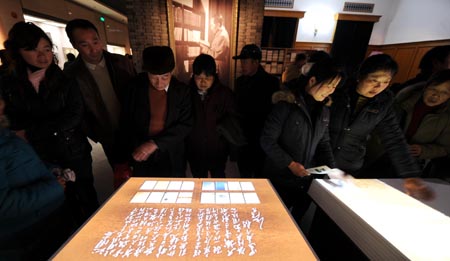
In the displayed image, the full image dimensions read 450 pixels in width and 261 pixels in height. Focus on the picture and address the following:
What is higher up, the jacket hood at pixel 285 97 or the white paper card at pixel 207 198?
the jacket hood at pixel 285 97

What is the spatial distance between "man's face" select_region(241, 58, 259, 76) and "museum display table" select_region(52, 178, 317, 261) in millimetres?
1530

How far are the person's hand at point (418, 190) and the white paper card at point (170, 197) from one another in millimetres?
1262

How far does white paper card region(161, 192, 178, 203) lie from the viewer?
913mm

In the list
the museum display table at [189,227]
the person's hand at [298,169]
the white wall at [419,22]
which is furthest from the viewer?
the white wall at [419,22]

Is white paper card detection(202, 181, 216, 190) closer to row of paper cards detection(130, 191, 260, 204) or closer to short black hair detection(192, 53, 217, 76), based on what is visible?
row of paper cards detection(130, 191, 260, 204)

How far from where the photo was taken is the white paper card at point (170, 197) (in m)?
0.91

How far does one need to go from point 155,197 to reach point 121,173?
0.84 m

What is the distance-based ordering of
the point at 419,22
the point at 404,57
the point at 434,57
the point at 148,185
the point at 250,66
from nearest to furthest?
the point at 148,185 < the point at 434,57 < the point at 250,66 < the point at 419,22 < the point at 404,57

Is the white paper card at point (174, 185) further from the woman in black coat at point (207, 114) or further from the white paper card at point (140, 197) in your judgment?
the woman in black coat at point (207, 114)

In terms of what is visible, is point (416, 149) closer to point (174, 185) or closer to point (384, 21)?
point (174, 185)

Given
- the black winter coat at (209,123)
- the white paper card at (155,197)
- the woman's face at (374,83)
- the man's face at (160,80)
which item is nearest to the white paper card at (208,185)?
the white paper card at (155,197)

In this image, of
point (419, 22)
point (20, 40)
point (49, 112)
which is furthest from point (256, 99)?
point (419, 22)

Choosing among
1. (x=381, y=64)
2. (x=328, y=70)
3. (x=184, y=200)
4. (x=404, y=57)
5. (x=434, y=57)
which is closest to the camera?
(x=184, y=200)

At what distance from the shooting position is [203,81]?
1567 mm
